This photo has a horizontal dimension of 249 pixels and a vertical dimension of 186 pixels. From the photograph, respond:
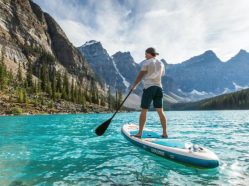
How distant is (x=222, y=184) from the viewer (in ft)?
23.6

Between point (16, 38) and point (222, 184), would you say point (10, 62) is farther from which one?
point (222, 184)

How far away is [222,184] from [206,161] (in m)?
1.22

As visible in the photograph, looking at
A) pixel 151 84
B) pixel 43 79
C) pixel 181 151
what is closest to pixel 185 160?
pixel 181 151

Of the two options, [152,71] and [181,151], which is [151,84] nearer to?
[152,71]

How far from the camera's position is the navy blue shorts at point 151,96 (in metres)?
11.5

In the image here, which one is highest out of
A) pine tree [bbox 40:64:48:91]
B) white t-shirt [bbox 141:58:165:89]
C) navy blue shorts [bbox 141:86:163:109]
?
pine tree [bbox 40:64:48:91]

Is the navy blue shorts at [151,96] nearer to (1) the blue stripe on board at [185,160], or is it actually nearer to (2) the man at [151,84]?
(2) the man at [151,84]

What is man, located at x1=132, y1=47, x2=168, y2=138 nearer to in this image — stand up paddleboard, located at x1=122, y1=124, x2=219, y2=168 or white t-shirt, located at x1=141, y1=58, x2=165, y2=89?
white t-shirt, located at x1=141, y1=58, x2=165, y2=89

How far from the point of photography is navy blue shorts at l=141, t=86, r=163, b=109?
37.8ft

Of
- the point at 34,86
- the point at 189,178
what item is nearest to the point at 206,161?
the point at 189,178

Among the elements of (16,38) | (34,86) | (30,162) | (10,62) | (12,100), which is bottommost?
(30,162)

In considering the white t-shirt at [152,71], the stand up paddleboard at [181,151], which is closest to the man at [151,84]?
the white t-shirt at [152,71]

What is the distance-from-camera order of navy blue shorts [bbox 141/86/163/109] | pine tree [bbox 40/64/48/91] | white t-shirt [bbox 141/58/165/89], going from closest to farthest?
navy blue shorts [bbox 141/86/163/109] < white t-shirt [bbox 141/58/165/89] < pine tree [bbox 40/64/48/91]

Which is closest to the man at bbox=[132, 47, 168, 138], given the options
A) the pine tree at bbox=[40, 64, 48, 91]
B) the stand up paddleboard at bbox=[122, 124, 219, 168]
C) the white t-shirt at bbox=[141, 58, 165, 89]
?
the white t-shirt at bbox=[141, 58, 165, 89]
